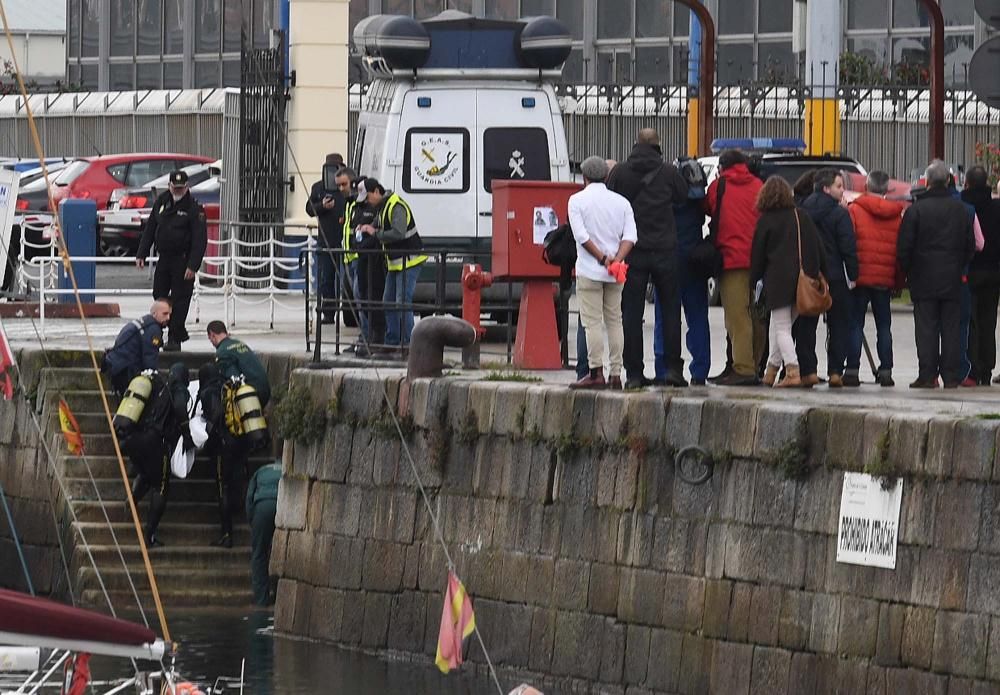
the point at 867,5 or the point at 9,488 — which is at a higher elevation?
the point at 867,5

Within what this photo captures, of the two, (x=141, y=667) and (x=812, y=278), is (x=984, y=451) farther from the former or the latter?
(x=141, y=667)

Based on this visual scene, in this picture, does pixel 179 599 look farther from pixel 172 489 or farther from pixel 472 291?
pixel 472 291

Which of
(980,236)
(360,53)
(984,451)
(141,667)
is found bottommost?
(141,667)

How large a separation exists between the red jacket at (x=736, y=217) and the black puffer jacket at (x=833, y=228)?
0.34m

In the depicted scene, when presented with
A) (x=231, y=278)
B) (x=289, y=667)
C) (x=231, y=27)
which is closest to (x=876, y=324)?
(x=289, y=667)

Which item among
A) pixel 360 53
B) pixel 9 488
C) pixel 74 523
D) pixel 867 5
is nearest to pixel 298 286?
pixel 360 53

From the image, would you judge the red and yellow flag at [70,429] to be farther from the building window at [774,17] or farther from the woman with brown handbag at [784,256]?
the building window at [774,17]

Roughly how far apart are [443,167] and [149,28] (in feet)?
115

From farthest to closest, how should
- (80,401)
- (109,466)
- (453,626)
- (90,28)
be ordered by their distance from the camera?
1. (90,28)
2. (80,401)
3. (109,466)
4. (453,626)

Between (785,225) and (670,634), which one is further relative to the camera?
(785,225)

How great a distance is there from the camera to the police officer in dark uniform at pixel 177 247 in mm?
20094

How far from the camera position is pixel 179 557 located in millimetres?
18297

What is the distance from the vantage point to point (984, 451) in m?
12.2

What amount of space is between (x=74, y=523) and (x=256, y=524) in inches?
69.6
